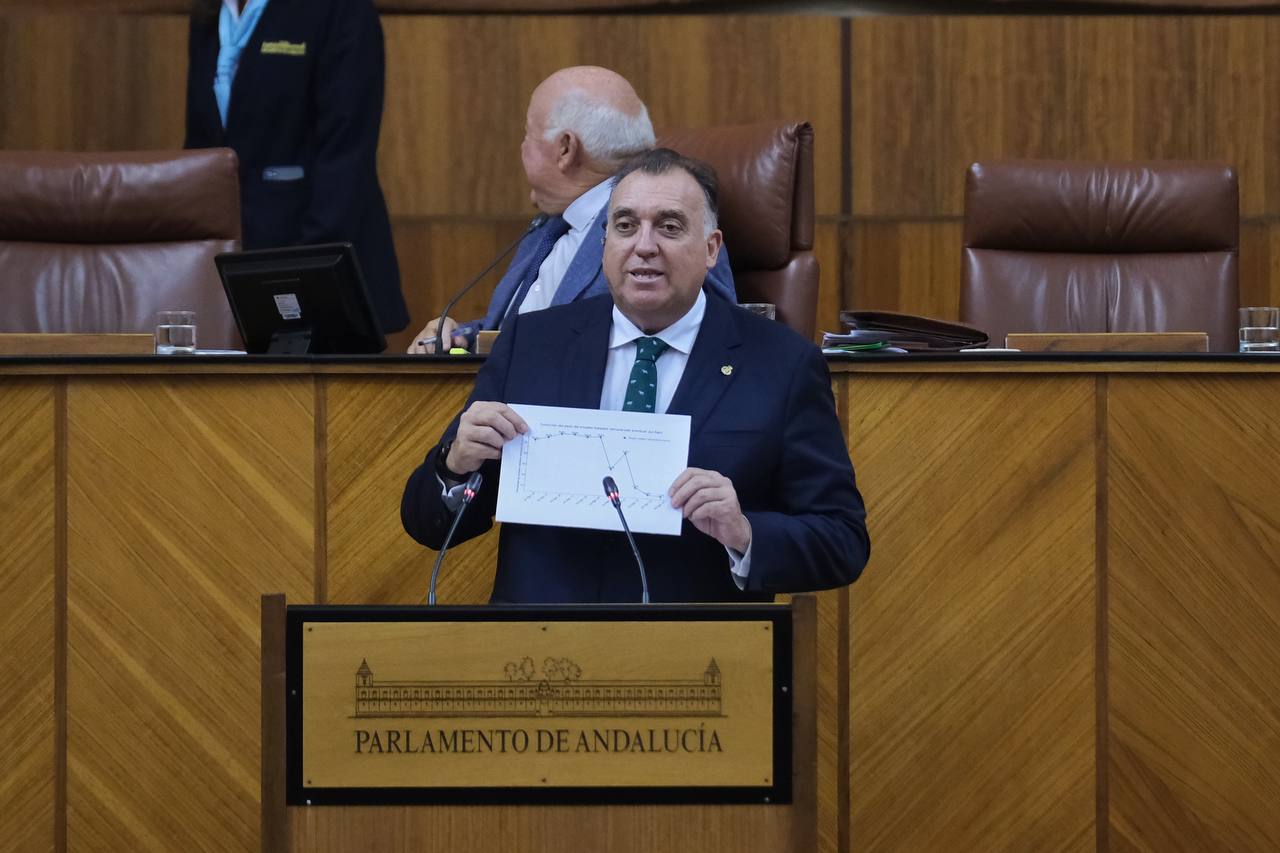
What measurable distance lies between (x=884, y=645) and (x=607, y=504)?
68 cm

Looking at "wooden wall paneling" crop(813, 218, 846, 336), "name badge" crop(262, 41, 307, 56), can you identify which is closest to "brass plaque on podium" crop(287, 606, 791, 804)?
"name badge" crop(262, 41, 307, 56)

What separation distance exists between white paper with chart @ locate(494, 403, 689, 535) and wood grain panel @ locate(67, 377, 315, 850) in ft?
2.03

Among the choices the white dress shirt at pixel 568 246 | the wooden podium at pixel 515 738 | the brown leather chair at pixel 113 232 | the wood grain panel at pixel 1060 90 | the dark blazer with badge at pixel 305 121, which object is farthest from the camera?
the wood grain panel at pixel 1060 90

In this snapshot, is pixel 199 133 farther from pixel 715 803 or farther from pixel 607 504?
pixel 715 803

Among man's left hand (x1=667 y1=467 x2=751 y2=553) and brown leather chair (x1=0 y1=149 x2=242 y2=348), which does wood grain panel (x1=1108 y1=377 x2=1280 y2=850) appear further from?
brown leather chair (x1=0 y1=149 x2=242 y2=348)

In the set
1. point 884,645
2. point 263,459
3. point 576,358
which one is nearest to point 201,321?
point 263,459

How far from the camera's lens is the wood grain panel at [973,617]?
225 centimetres

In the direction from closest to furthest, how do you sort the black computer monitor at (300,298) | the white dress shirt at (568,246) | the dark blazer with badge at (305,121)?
1. the black computer monitor at (300,298)
2. the white dress shirt at (568,246)
3. the dark blazer with badge at (305,121)

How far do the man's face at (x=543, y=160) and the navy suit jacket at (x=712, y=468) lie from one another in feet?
2.81

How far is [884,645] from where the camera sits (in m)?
2.28

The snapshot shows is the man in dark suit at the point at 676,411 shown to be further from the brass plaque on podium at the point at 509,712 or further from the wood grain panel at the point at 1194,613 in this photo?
the wood grain panel at the point at 1194,613

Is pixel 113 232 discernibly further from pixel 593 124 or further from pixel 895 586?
pixel 895 586

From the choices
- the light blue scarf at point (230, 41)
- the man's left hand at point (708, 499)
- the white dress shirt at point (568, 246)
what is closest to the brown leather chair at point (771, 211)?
the white dress shirt at point (568, 246)

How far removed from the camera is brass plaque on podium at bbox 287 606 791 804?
1.44 m
